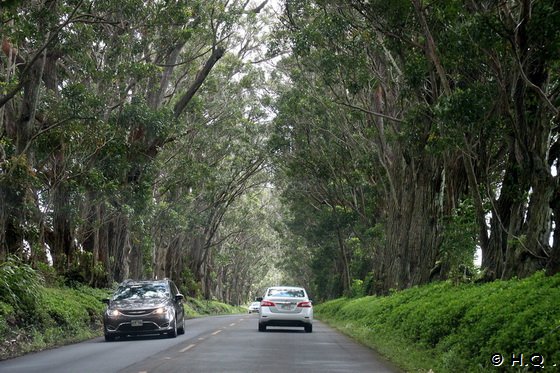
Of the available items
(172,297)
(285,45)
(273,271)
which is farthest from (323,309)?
(273,271)

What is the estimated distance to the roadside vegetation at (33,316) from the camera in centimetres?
1614

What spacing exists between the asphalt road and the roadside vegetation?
0.76 metres

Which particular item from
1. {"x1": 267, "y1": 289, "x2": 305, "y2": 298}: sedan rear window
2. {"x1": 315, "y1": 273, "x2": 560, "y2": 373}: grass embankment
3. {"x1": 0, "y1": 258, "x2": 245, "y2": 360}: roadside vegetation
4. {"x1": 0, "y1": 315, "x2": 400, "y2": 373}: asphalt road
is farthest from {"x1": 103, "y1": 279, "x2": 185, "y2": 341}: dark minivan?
{"x1": 315, "y1": 273, "x2": 560, "y2": 373}: grass embankment

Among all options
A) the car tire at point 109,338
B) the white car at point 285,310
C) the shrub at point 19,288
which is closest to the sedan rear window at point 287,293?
the white car at point 285,310

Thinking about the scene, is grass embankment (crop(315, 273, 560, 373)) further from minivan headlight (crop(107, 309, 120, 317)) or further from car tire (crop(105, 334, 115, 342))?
car tire (crop(105, 334, 115, 342))

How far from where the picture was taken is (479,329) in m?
10.8

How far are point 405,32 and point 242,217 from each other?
145ft

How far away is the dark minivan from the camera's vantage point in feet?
61.0

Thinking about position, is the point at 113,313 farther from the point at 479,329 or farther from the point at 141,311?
the point at 479,329

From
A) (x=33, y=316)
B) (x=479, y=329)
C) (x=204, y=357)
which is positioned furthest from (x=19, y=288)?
(x=479, y=329)

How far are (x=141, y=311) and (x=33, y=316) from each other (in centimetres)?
269

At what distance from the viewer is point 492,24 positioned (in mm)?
12516

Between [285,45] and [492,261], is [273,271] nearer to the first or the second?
[285,45]

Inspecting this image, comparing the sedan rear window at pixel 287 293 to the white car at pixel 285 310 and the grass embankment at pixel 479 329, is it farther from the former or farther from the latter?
the grass embankment at pixel 479 329
